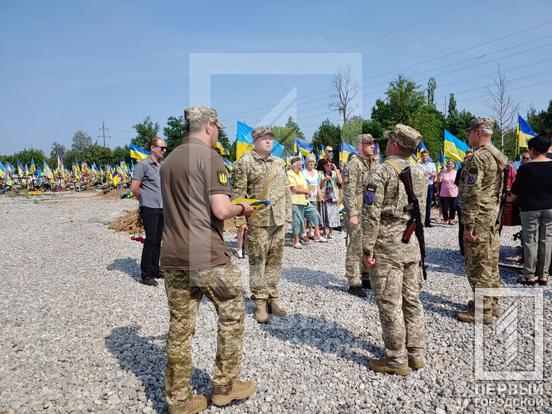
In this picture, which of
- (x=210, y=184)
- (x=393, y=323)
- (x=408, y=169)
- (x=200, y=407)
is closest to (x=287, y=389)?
(x=200, y=407)

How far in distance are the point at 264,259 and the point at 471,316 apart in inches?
103

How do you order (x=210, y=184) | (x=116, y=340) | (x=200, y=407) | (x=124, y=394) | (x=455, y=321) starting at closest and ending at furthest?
(x=210, y=184), (x=200, y=407), (x=124, y=394), (x=116, y=340), (x=455, y=321)

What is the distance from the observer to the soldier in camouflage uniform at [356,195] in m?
5.35

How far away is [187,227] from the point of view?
106 inches

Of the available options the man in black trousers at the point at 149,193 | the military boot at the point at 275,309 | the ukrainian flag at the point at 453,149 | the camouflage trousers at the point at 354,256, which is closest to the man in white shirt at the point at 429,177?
the ukrainian flag at the point at 453,149

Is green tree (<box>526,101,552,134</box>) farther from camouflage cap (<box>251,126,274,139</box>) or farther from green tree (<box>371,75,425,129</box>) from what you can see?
camouflage cap (<box>251,126,274,139</box>)

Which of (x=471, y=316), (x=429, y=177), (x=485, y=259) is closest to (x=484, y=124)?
(x=485, y=259)

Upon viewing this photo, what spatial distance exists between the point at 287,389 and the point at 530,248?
14.8ft

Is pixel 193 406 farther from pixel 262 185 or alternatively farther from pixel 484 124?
pixel 484 124

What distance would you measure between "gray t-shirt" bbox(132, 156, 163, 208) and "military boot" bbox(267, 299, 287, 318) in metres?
2.57

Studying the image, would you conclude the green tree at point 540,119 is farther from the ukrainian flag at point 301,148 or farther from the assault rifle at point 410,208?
the assault rifle at point 410,208

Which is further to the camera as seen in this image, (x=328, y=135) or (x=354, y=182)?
(x=328, y=135)

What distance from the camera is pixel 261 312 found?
462 centimetres

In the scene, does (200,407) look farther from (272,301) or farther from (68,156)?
(68,156)
